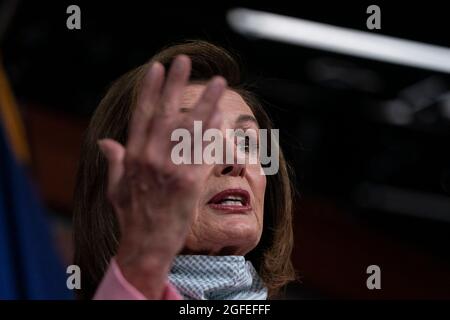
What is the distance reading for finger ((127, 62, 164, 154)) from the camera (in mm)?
761

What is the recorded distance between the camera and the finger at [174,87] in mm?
757

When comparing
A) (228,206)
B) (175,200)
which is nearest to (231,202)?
(228,206)

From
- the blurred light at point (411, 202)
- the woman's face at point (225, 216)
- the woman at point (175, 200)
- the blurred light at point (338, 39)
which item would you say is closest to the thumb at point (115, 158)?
the woman at point (175, 200)

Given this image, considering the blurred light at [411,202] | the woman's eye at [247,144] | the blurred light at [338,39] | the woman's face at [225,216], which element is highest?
the blurred light at [338,39]

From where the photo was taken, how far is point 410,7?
92.8 inches

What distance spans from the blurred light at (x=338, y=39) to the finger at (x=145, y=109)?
1.94 meters

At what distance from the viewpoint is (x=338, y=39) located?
111 inches

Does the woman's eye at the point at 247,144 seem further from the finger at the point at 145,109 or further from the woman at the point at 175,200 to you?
the finger at the point at 145,109

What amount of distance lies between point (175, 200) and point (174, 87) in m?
0.09

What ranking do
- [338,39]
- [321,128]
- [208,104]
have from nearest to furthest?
[208,104] < [338,39] < [321,128]

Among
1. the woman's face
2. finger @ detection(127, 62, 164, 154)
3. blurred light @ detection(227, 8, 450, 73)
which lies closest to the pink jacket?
finger @ detection(127, 62, 164, 154)

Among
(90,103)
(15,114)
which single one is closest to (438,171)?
(90,103)

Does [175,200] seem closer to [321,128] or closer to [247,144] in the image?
[247,144]
